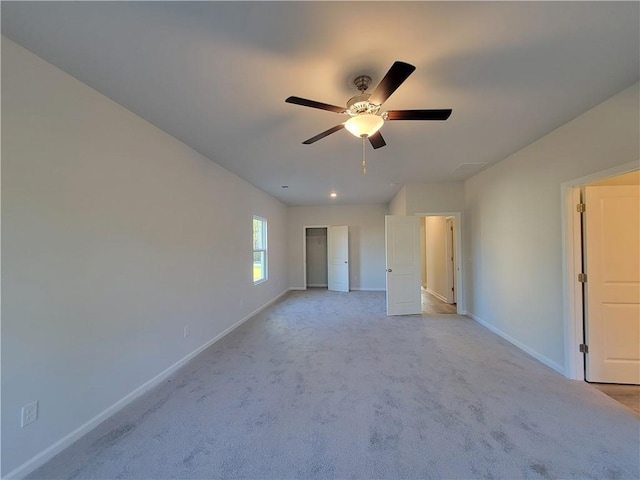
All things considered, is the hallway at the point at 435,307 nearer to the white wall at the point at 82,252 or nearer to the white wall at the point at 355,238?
the white wall at the point at 355,238

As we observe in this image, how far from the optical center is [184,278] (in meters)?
3.06

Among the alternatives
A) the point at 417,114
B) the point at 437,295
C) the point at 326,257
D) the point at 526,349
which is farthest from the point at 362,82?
the point at 326,257

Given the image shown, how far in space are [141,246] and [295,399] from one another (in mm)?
1962

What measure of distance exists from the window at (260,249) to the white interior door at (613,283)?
16.0ft

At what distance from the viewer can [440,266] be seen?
6.71m

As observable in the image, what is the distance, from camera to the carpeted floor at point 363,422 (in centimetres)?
162

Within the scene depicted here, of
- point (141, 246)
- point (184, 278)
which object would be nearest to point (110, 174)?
point (141, 246)

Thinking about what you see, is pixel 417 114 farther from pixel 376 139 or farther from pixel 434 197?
pixel 434 197

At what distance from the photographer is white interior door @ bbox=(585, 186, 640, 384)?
2.53 m

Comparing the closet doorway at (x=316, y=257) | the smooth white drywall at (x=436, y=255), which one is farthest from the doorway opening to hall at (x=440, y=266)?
the closet doorway at (x=316, y=257)

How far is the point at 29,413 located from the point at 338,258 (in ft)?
21.5

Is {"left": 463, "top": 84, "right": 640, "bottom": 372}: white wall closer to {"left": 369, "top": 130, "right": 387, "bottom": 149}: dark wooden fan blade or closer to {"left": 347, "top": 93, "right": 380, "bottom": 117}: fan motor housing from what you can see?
{"left": 369, "top": 130, "right": 387, "bottom": 149}: dark wooden fan blade

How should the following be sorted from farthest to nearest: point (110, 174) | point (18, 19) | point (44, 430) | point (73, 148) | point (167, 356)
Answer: point (167, 356) < point (110, 174) < point (73, 148) < point (44, 430) < point (18, 19)

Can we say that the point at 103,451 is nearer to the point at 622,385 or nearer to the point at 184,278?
the point at 184,278
